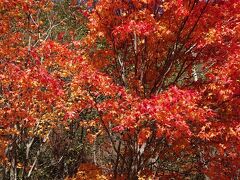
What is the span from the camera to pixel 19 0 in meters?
14.9

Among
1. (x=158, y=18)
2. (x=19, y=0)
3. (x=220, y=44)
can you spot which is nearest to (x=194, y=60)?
(x=220, y=44)

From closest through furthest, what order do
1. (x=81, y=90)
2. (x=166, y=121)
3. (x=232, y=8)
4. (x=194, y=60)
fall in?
(x=166, y=121), (x=81, y=90), (x=232, y=8), (x=194, y=60)

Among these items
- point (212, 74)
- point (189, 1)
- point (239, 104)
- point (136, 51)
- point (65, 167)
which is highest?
point (189, 1)

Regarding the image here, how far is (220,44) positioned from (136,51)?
134 inches

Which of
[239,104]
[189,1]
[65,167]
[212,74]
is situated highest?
[189,1]

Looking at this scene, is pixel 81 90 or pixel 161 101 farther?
pixel 81 90

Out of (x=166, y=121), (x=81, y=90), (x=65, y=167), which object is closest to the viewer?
(x=166, y=121)

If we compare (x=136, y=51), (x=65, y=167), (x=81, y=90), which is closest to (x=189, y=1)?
(x=136, y=51)

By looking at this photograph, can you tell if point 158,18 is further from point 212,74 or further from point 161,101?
point 161,101

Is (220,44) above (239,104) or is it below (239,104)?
above

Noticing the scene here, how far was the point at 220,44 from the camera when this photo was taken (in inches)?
502

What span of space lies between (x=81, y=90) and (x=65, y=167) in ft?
36.1

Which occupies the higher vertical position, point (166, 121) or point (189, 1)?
point (189, 1)

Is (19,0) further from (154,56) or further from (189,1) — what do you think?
(189,1)
